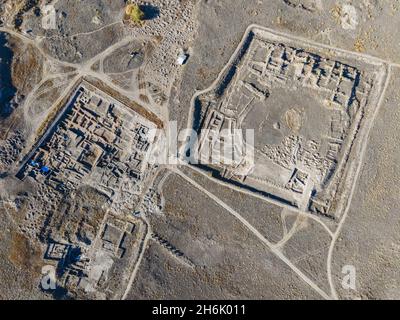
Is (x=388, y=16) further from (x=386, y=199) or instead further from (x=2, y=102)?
(x=2, y=102)

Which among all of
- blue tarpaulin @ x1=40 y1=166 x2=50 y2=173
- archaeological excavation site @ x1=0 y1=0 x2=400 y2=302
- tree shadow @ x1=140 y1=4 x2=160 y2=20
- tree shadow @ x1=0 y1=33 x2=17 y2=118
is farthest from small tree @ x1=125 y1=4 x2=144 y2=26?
blue tarpaulin @ x1=40 y1=166 x2=50 y2=173

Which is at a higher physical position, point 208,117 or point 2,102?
point 208,117

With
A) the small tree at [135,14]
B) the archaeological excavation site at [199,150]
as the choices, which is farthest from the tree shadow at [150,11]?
the small tree at [135,14]

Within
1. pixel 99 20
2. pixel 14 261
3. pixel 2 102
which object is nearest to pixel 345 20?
pixel 99 20

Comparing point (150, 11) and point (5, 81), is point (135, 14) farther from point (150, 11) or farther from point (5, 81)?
point (5, 81)

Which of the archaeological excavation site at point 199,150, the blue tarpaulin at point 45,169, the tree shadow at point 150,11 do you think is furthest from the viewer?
the tree shadow at point 150,11

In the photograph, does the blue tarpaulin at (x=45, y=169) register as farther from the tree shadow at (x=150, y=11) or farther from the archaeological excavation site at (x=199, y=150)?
the tree shadow at (x=150, y=11)
